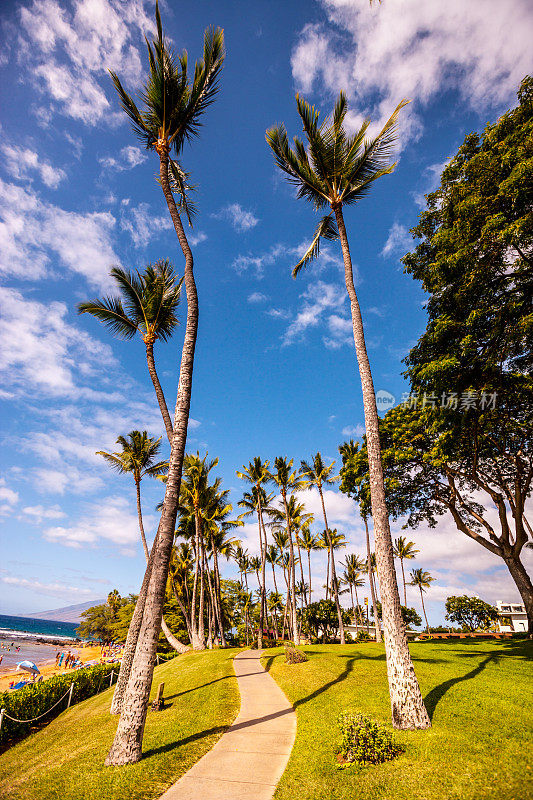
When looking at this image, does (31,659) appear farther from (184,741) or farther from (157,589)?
(157,589)

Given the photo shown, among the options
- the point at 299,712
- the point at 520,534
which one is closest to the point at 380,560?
the point at 299,712

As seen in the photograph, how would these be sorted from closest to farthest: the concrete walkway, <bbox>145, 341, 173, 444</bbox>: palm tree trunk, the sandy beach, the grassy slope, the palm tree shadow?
1. the concrete walkway
2. the grassy slope
3. the palm tree shadow
4. <bbox>145, 341, 173, 444</bbox>: palm tree trunk
5. the sandy beach

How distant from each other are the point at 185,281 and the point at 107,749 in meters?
11.5

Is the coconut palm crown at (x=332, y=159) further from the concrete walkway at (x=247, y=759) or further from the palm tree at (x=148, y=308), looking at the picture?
the concrete walkway at (x=247, y=759)

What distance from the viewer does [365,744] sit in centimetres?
632

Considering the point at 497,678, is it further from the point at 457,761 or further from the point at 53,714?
the point at 53,714

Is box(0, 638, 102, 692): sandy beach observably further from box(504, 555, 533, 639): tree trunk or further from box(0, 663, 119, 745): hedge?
box(504, 555, 533, 639): tree trunk

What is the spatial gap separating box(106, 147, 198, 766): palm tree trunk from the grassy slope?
452 mm

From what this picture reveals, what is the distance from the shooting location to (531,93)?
12555mm

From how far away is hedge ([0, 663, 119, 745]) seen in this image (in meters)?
13.1

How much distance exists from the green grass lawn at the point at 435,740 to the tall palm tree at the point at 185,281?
3.15m

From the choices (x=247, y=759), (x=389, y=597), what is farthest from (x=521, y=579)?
(x=247, y=759)

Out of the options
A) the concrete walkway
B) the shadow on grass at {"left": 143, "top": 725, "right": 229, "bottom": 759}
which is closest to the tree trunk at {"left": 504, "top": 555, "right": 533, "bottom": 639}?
the concrete walkway

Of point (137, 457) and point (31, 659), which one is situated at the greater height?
point (137, 457)
